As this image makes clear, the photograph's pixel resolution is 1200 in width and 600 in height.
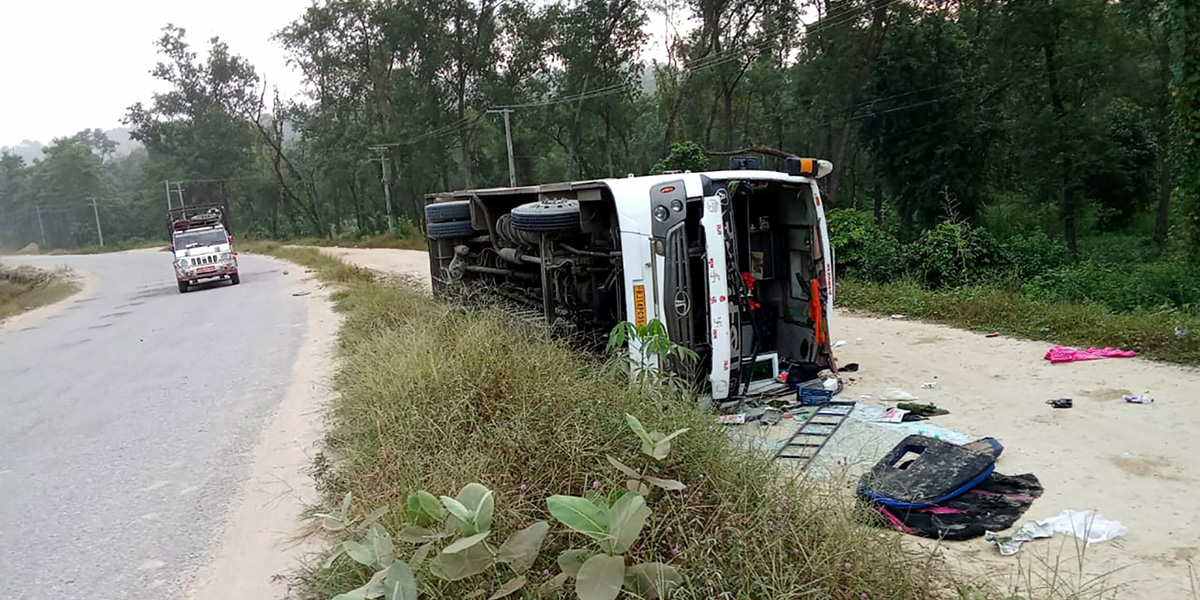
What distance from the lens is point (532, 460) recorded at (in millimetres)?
3959

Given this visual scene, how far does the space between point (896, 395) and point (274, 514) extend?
210 inches

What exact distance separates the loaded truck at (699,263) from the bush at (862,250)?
6.26 meters

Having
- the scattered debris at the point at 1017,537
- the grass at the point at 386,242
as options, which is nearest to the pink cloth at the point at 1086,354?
the scattered debris at the point at 1017,537

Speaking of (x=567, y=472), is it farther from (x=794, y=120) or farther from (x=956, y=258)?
(x=794, y=120)

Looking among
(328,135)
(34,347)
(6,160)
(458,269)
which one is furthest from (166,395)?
(6,160)

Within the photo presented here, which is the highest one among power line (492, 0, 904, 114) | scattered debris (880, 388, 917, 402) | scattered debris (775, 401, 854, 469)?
power line (492, 0, 904, 114)

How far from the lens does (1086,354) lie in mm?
7719

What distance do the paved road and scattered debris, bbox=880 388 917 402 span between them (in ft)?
18.1

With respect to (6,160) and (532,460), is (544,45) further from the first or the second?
(6,160)

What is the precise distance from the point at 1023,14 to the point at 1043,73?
1.89 metres

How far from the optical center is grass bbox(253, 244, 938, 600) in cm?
308

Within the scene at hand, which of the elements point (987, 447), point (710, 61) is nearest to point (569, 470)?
point (987, 447)

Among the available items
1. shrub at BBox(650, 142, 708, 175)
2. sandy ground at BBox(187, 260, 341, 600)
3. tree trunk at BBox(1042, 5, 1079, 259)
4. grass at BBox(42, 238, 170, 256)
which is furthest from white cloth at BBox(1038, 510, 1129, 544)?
grass at BBox(42, 238, 170, 256)

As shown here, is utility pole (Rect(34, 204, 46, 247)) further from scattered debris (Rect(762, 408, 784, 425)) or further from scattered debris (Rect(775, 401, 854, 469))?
scattered debris (Rect(775, 401, 854, 469))
